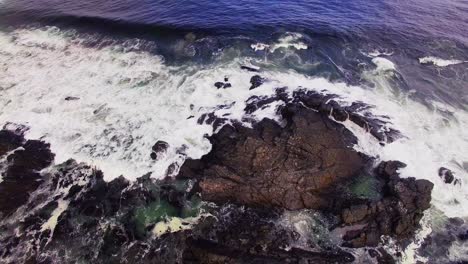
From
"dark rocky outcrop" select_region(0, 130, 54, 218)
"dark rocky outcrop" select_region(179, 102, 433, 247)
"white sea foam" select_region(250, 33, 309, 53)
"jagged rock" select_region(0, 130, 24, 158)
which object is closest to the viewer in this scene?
"dark rocky outcrop" select_region(179, 102, 433, 247)

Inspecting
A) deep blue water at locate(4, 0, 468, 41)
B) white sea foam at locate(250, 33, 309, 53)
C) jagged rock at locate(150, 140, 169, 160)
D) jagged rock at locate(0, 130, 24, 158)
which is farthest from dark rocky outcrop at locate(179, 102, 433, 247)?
deep blue water at locate(4, 0, 468, 41)

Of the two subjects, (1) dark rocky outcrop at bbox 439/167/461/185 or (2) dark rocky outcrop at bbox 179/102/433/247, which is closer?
(2) dark rocky outcrop at bbox 179/102/433/247

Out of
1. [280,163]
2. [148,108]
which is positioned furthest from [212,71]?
[280,163]

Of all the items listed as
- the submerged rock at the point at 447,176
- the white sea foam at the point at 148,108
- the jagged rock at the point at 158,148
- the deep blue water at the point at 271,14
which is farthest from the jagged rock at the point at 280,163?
the deep blue water at the point at 271,14

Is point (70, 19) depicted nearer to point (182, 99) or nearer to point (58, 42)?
point (58, 42)

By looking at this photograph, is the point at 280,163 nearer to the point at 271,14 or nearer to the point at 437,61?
the point at 437,61

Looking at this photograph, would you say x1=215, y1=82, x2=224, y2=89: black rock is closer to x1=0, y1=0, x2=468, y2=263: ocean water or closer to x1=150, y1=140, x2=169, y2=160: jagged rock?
x1=0, y1=0, x2=468, y2=263: ocean water

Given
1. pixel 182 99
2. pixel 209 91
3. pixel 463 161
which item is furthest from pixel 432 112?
pixel 182 99

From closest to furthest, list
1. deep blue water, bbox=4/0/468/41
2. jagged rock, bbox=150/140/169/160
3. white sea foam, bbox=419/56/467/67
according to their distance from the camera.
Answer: jagged rock, bbox=150/140/169/160
white sea foam, bbox=419/56/467/67
deep blue water, bbox=4/0/468/41
